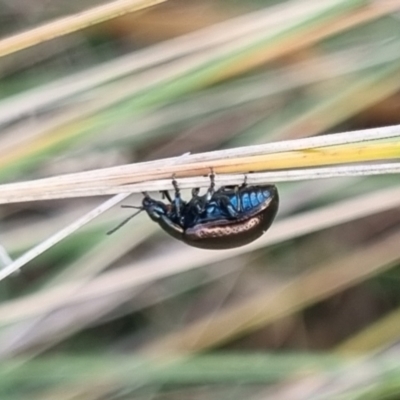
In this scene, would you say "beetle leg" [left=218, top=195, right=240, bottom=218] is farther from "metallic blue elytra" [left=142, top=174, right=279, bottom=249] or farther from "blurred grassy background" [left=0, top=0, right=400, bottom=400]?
"blurred grassy background" [left=0, top=0, right=400, bottom=400]

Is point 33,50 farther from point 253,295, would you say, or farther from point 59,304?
point 253,295

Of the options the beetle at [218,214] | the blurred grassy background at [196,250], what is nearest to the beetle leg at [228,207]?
the beetle at [218,214]

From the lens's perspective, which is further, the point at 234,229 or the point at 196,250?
the point at 196,250

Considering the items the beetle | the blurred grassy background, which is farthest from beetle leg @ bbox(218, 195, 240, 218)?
the blurred grassy background

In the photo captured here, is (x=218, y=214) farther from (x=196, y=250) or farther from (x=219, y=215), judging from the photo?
(x=196, y=250)

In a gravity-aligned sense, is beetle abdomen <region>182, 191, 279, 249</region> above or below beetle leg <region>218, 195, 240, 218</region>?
below

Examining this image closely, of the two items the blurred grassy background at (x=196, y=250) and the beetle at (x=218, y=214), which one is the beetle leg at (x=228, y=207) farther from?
the blurred grassy background at (x=196, y=250)

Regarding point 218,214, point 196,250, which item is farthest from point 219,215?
point 196,250
